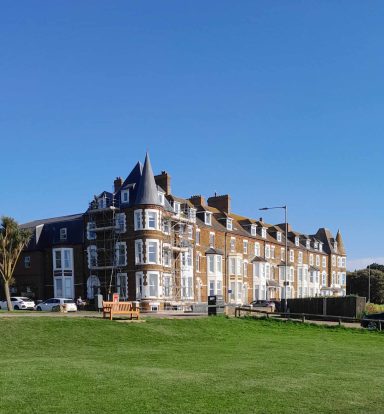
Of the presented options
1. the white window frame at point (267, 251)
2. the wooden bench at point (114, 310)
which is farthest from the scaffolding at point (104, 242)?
the white window frame at point (267, 251)

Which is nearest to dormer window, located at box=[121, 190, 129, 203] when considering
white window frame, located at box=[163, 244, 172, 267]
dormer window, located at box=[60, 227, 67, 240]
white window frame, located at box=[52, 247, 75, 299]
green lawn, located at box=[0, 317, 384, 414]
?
white window frame, located at box=[163, 244, 172, 267]

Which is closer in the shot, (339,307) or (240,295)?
(339,307)

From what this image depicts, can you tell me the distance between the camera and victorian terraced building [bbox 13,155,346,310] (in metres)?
49.5

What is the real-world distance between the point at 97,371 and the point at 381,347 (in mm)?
14999

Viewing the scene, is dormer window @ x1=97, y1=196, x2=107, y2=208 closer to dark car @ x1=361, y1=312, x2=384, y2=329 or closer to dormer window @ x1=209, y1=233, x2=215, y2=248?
dormer window @ x1=209, y1=233, x2=215, y2=248

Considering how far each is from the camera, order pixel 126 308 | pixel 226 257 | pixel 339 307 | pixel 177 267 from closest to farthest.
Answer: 1. pixel 126 308
2. pixel 339 307
3. pixel 177 267
4. pixel 226 257

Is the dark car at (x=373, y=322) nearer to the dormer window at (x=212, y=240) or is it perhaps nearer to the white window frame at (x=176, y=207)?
the white window frame at (x=176, y=207)

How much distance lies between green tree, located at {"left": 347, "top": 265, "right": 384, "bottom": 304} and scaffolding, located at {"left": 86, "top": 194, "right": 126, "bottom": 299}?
63.6 m

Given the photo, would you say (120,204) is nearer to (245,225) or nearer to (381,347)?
(245,225)

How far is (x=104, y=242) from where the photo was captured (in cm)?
5262

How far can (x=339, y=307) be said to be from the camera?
43312 millimetres

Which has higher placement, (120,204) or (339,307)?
(120,204)

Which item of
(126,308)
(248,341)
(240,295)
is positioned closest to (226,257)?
(240,295)

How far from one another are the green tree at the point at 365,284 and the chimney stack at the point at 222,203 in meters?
46.0
